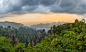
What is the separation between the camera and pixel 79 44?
934 cm

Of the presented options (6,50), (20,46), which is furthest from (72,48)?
(20,46)

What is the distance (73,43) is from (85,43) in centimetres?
153

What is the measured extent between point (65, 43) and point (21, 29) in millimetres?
172141

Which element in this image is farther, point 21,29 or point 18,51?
point 21,29

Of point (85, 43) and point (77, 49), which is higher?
point (85, 43)

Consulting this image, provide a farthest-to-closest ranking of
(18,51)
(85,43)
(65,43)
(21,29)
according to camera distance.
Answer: (21,29)
(18,51)
(65,43)
(85,43)

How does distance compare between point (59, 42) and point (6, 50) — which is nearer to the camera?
point (59, 42)

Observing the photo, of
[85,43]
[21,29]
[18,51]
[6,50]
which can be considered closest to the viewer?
[85,43]

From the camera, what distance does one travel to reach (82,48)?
958 centimetres

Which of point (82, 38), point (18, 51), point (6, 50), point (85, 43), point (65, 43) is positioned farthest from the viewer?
point (18, 51)

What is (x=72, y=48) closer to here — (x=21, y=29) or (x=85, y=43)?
(x=85, y=43)

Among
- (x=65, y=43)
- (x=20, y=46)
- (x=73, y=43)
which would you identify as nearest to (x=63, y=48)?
(x=65, y=43)

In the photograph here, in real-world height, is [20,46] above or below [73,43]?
below

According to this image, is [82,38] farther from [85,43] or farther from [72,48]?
[72,48]
